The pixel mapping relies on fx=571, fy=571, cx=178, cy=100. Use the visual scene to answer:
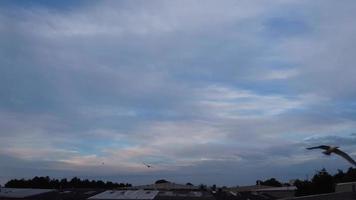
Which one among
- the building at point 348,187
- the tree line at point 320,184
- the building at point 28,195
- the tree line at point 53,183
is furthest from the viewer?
the tree line at point 53,183

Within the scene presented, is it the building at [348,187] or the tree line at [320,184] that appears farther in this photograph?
the tree line at [320,184]

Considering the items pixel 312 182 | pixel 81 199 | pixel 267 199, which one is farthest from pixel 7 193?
pixel 312 182

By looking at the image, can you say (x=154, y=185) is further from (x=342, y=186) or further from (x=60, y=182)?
(x=342, y=186)

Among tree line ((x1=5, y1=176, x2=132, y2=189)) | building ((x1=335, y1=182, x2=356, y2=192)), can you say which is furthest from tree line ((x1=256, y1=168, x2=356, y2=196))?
tree line ((x1=5, y1=176, x2=132, y2=189))

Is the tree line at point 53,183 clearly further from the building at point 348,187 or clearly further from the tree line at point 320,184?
the building at point 348,187

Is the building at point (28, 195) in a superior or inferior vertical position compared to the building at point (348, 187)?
superior

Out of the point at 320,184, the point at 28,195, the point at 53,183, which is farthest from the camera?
the point at 53,183

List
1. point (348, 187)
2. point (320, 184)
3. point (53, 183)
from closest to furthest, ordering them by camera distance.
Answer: point (348, 187), point (320, 184), point (53, 183)

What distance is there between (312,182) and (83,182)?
248ft

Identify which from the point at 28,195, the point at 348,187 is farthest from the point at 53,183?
the point at 348,187

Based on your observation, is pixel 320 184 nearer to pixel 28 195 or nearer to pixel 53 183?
pixel 28 195

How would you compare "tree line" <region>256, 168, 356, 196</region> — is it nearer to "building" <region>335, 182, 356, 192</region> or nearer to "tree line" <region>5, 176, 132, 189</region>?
"building" <region>335, 182, 356, 192</region>

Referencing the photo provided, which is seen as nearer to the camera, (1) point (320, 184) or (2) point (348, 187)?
(2) point (348, 187)

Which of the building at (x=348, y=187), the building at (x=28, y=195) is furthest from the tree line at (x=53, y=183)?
the building at (x=348, y=187)
